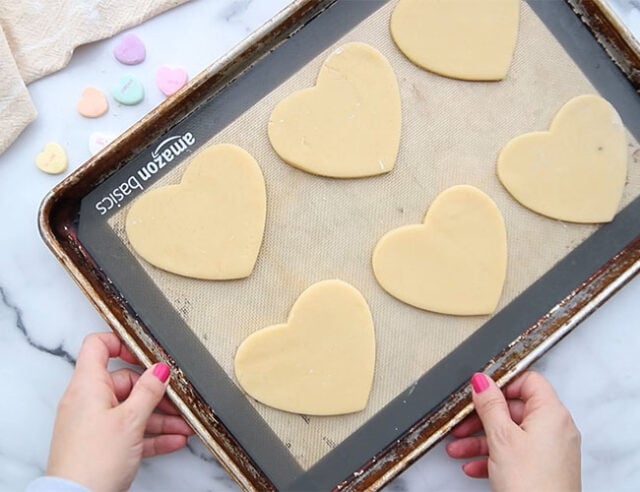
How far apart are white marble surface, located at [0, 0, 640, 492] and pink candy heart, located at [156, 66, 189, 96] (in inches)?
0.4

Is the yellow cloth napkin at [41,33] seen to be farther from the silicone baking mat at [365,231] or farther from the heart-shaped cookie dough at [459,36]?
the heart-shaped cookie dough at [459,36]

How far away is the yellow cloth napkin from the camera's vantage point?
80 cm

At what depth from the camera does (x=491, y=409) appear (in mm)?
Answer: 739

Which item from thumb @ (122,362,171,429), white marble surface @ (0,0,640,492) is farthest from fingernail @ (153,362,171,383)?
white marble surface @ (0,0,640,492)

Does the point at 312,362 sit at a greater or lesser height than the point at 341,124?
lesser

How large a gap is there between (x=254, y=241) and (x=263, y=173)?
71 millimetres

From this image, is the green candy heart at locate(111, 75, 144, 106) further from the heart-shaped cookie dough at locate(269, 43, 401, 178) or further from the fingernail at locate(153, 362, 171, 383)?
the fingernail at locate(153, 362, 171, 383)

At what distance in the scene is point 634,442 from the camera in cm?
82

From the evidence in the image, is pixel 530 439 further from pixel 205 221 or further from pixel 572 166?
pixel 205 221

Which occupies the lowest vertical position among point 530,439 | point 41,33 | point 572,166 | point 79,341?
point 530,439

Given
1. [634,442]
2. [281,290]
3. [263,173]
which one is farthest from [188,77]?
[634,442]

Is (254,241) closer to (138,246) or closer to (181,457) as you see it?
(138,246)

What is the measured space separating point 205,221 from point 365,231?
0.16 metres

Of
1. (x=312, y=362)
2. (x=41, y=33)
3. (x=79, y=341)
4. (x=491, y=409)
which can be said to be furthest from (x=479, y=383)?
(x=41, y=33)
